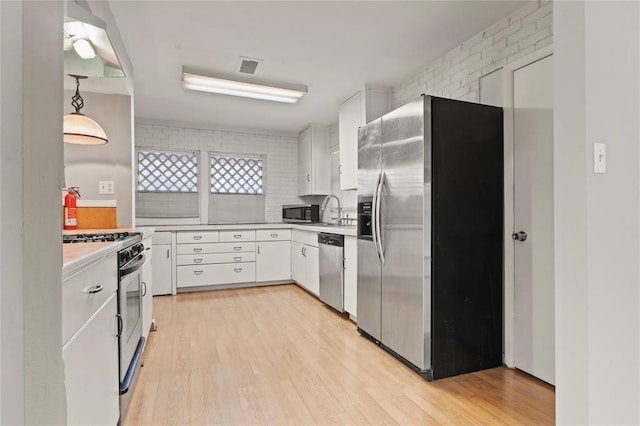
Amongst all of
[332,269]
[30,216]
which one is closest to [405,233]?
[332,269]

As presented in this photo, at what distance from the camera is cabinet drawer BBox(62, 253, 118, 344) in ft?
3.18

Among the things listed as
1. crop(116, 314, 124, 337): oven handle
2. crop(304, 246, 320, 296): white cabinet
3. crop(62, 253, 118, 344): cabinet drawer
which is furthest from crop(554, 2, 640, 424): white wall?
crop(304, 246, 320, 296): white cabinet

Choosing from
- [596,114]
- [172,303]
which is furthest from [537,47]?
[172,303]

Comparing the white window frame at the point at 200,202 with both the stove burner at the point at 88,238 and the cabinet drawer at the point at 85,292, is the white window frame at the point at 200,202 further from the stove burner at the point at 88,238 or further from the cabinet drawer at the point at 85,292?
the cabinet drawer at the point at 85,292

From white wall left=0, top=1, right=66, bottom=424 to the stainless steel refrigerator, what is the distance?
2.02m

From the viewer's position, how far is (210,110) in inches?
178

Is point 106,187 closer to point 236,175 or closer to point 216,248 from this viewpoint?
point 216,248

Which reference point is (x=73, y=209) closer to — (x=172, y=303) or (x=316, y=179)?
(x=172, y=303)

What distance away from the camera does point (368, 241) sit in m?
2.85

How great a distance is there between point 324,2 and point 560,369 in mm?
2296

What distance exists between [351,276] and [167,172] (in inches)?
131

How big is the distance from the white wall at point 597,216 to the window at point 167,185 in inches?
189

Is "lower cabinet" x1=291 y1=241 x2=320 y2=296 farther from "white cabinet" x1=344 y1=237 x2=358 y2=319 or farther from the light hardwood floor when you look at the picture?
the light hardwood floor

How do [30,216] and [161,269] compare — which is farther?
[161,269]
